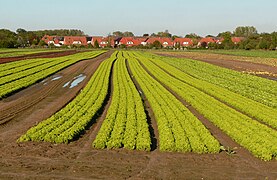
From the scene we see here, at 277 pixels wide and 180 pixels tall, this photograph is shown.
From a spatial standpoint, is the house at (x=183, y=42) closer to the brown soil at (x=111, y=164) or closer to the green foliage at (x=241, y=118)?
the green foliage at (x=241, y=118)

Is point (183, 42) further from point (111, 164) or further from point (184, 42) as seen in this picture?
point (111, 164)

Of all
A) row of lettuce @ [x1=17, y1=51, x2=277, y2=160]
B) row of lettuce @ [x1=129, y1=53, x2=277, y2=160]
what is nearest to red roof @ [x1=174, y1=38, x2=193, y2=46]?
row of lettuce @ [x1=129, y1=53, x2=277, y2=160]

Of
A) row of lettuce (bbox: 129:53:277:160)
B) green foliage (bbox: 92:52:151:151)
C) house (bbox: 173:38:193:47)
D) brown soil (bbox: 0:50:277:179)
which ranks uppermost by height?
house (bbox: 173:38:193:47)

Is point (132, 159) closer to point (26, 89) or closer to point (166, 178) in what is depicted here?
point (166, 178)

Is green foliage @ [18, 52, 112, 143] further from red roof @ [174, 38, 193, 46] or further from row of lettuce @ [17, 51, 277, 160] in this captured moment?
red roof @ [174, 38, 193, 46]

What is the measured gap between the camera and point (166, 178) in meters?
10.1

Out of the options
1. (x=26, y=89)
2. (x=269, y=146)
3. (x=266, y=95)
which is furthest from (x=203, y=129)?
(x=26, y=89)

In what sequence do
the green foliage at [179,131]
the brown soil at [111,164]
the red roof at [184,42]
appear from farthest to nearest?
1. the red roof at [184,42]
2. the green foliage at [179,131]
3. the brown soil at [111,164]

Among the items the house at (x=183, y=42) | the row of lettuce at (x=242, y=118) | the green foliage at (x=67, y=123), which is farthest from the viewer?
the house at (x=183, y=42)

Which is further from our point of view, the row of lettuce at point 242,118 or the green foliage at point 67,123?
the green foliage at point 67,123

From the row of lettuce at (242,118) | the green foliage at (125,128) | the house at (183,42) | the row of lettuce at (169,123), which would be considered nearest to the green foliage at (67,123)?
the row of lettuce at (169,123)

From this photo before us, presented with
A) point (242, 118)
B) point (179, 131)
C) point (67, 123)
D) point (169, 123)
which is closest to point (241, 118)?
point (242, 118)

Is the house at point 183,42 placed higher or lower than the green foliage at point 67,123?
higher

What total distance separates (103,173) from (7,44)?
419ft
